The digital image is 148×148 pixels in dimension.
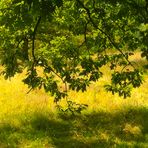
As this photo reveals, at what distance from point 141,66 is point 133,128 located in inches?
461

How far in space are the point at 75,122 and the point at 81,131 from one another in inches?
33.4

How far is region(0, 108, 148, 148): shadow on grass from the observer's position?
12219 millimetres

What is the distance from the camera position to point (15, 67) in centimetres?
1152

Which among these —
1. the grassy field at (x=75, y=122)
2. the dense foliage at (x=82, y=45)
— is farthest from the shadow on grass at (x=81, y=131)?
the dense foliage at (x=82, y=45)

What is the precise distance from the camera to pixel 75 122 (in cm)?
1409

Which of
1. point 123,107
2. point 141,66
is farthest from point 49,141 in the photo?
point 141,66

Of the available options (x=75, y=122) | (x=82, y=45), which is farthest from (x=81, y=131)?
(x=82, y=45)

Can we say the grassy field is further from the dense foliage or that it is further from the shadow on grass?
the dense foliage

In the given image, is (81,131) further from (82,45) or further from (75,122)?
(82,45)

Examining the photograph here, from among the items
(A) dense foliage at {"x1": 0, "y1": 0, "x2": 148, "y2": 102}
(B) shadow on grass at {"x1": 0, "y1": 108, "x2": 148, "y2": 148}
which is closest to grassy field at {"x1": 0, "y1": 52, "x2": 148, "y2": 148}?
(B) shadow on grass at {"x1": 0, "y1": 108, "x2": 148, "y2": 148}

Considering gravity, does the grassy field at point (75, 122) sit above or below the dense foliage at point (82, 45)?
below

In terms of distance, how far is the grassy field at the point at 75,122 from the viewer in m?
12.3

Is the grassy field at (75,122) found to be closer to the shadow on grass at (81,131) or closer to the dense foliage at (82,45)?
the shadow on grass at (81,131)

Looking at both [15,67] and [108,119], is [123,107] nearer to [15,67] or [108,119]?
[108,119]
